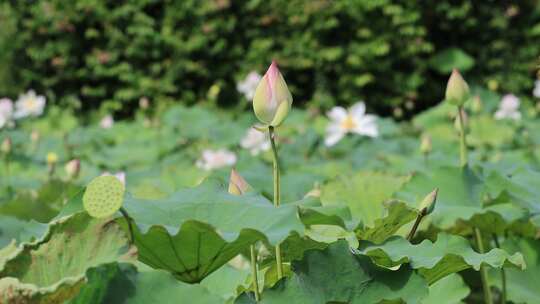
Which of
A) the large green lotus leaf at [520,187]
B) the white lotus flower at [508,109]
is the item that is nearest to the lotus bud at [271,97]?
the large green lotus leaf at [520,187]

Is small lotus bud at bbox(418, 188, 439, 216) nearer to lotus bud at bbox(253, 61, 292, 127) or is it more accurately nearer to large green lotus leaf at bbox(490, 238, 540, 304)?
lotus bud at bbox(253, 61, 292, 127)

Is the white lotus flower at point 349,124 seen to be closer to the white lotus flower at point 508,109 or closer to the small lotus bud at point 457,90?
the white lotus flower at point 508,109

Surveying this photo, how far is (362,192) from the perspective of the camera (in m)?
1.68

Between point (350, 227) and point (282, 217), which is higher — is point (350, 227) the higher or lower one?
the lower one

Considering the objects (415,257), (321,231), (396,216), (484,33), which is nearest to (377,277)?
(415,257)

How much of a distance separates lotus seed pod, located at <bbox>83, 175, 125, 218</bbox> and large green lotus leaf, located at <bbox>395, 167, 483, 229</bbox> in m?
0.68

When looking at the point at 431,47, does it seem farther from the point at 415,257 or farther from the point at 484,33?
the point at 415,257

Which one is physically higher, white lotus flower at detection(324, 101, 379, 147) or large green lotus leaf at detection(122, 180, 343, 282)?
large green lotus leaf at detection(122, 180, 343, 282)

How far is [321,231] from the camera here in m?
1.22

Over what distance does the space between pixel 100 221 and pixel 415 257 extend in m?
0.32

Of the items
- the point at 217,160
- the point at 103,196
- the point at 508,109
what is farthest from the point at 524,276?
the point at 508,109

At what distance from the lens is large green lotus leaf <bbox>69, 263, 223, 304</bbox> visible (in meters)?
0.79

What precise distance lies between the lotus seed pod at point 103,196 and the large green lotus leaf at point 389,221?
0.40 metres

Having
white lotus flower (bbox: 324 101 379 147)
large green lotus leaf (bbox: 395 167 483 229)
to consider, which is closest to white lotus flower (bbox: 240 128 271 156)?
white lotus flower (bbox: 324 101 379 147)
